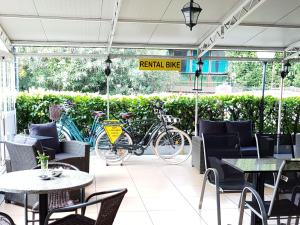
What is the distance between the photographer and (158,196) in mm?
4922

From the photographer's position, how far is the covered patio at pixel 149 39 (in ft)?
14.9

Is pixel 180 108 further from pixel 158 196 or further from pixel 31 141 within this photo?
pixel 31 141

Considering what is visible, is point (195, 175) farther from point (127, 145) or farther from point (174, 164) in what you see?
point (127, 145)

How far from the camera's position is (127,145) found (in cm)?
684

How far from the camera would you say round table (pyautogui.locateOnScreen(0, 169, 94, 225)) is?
2570 millimetres

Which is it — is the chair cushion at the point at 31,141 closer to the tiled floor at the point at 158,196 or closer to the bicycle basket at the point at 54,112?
the tiled floor at the point at 158,196


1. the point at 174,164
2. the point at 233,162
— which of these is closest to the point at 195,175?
the point at 174,164

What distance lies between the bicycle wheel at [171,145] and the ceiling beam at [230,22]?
176 cm

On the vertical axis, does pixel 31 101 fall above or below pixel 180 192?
above

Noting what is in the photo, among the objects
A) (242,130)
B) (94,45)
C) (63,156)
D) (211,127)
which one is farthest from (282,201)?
(94,45)

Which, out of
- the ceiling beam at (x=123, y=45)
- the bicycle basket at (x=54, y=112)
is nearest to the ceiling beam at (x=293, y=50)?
the ceiling beam at (x=123, y=45)

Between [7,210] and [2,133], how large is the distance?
6.78 feet

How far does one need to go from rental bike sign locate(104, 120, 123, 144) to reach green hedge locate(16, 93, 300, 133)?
1.22 metres

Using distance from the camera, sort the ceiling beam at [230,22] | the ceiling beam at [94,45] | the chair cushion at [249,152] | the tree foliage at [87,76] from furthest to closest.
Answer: the tree foliage at [87,76]
the ceiling beam at [94,45]
the chair cushion at [249,152]
the ceiling beam at [230,22]
